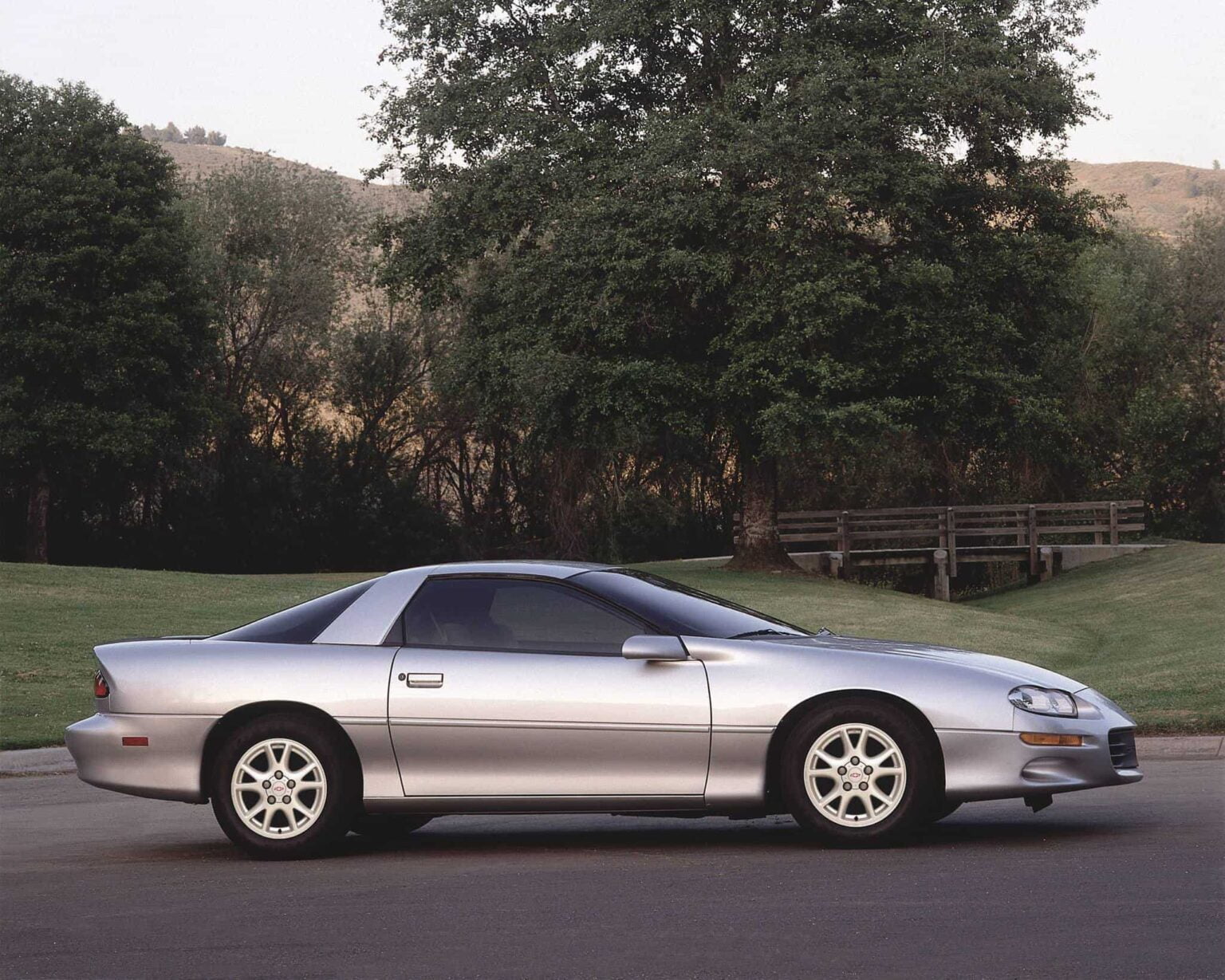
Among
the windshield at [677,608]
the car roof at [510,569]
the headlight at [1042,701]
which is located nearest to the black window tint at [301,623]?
the car roof at [510,569]

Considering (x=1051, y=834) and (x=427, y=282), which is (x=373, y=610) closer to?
(x=1051, y=834)

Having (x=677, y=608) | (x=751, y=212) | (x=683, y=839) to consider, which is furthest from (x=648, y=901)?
(x=751, y=212)

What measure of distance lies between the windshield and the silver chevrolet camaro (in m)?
0.02

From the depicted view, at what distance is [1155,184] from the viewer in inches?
5773

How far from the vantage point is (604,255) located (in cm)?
3516

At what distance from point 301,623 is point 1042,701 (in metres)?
3.65

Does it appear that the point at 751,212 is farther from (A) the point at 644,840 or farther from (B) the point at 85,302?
(A) the point at 644,840

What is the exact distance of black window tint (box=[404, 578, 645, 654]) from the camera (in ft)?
25.6

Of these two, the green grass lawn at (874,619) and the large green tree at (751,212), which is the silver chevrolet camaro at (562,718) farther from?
the large green tree at (751,212)

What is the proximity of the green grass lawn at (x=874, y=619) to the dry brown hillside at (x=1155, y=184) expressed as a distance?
9800 cm

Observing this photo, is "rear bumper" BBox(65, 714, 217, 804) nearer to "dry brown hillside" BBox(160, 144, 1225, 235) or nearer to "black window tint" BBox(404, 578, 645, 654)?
"black window tint" BBox(404, 578, 645, 654)

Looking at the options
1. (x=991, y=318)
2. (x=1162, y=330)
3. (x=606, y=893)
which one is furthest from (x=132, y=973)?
(x=1162, y=330)

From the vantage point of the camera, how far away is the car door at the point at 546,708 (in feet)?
24.6

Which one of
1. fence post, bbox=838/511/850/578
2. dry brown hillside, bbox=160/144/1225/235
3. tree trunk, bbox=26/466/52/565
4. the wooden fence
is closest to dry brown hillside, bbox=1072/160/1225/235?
dry brown hillside, bbox=160/144/1225/235
